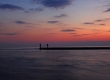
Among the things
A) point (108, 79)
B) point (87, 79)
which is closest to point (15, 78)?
point (87, 79)

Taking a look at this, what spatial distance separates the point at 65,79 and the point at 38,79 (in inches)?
72.8

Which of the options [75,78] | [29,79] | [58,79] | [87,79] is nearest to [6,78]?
[29,79]

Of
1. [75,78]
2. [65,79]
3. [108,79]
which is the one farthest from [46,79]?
[108,79]

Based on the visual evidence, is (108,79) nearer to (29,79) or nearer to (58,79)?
(58,79)

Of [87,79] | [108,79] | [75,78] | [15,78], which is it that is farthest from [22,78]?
[108,79]

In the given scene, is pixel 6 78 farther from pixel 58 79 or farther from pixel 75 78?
pixel 75 78

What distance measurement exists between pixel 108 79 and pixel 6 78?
7.08 meters

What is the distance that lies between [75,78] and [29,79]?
3.21 metres

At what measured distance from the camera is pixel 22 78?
1255 cm

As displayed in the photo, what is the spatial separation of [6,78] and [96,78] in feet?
20.8

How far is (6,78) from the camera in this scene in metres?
12.7

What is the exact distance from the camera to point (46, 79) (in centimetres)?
1219

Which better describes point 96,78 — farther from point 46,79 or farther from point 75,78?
point 46,79

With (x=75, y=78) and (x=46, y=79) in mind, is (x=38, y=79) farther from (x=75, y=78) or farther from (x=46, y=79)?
(x=75, y=78)
